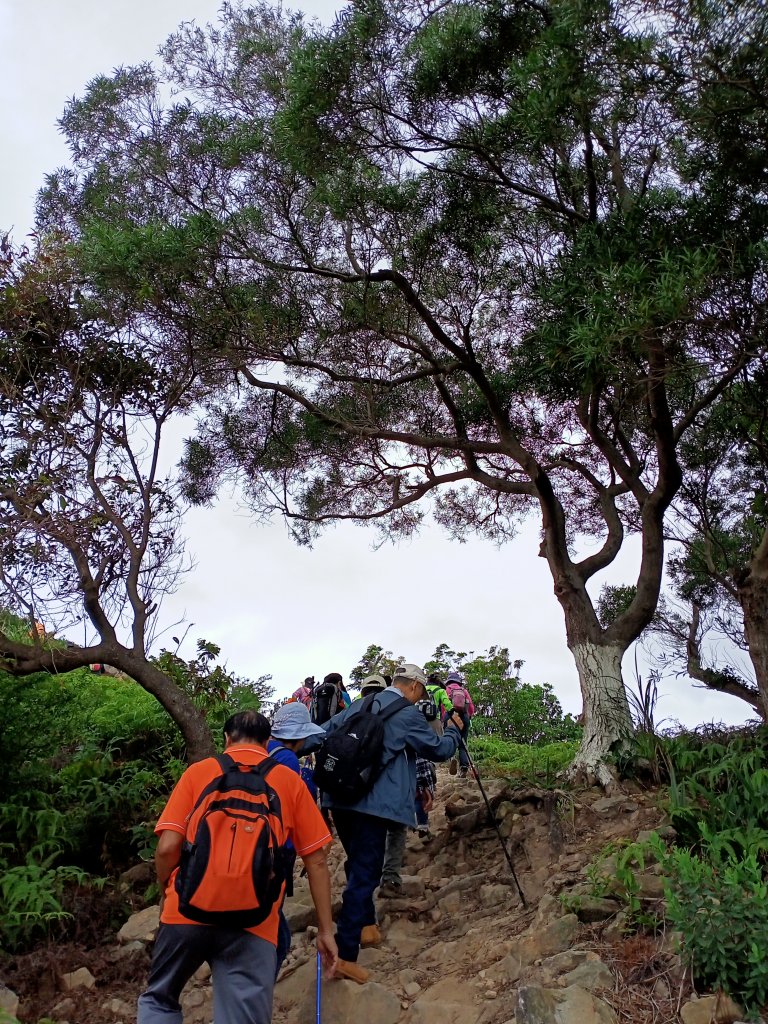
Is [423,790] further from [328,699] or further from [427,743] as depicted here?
[427,743]

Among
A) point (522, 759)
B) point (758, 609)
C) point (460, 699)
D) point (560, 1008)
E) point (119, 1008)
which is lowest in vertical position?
point (119, 1008)

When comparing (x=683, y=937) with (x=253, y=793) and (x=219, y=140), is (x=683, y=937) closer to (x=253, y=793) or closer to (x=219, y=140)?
(x=253, y=793)

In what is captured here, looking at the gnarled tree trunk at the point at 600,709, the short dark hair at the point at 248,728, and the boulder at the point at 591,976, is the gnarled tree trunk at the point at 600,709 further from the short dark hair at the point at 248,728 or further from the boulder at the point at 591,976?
the short dark hair at the point at 248,728

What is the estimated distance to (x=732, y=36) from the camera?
21.2 ft

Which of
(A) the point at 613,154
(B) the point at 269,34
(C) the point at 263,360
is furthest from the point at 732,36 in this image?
(B) the point at 269,34

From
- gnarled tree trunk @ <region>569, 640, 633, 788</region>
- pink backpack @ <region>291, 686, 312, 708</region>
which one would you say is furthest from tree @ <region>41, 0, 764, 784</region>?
pink backpack @ <region>291, 686, 312, 708</region>

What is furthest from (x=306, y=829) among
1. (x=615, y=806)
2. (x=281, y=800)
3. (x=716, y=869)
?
(x=615, y=806)

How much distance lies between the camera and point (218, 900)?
3539mm

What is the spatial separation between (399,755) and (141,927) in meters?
2.61

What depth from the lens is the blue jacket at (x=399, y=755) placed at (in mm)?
5496

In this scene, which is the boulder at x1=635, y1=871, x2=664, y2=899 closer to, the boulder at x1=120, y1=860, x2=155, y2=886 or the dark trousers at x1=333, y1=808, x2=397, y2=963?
the dark trousers at x1=333, y1=808, x2=397, y2=963

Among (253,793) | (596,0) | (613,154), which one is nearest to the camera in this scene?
(253,793)

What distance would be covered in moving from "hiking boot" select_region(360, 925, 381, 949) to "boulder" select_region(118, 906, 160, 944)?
1.53 metres

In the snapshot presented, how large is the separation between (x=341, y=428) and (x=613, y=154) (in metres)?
4.31
